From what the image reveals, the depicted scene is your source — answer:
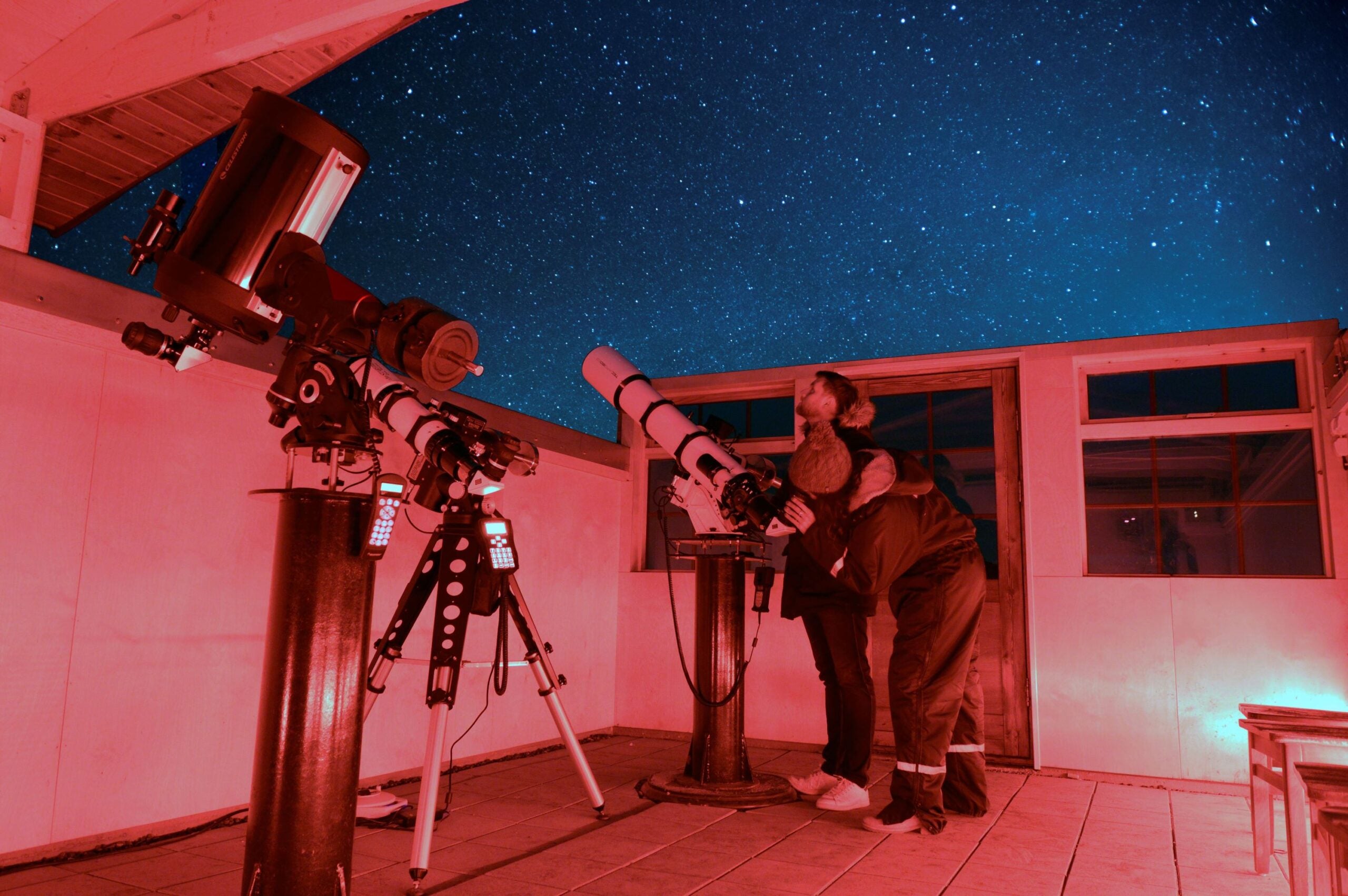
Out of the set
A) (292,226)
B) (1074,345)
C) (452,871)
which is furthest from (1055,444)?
(292,226)

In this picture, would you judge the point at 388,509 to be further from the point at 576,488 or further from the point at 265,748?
the point at 576,488

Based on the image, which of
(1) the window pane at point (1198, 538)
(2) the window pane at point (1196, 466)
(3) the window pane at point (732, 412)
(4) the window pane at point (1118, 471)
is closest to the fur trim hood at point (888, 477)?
(4) the window pane at point (1118, 471)

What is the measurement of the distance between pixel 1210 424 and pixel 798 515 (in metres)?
3.45

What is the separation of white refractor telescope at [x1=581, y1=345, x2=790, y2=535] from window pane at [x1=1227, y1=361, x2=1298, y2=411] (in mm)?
3613

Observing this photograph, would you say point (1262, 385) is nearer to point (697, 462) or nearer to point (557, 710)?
point (697, 462)

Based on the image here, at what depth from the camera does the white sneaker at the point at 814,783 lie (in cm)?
439

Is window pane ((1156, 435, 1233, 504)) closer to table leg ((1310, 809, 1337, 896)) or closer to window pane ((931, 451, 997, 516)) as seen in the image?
window pane ((931, 451, 997, 516))

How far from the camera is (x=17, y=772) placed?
293 centimetres

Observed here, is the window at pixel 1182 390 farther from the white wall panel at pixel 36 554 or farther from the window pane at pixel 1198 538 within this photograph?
the white wall panel at pixel 36 554

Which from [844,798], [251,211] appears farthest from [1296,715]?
[251,211]

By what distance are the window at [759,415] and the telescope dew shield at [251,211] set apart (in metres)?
4.62

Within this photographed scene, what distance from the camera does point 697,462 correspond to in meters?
3.96

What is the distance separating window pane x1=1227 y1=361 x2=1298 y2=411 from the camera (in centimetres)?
545

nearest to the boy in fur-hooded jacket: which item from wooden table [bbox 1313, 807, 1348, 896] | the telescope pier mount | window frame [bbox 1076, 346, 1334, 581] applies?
the telescope pier mount
